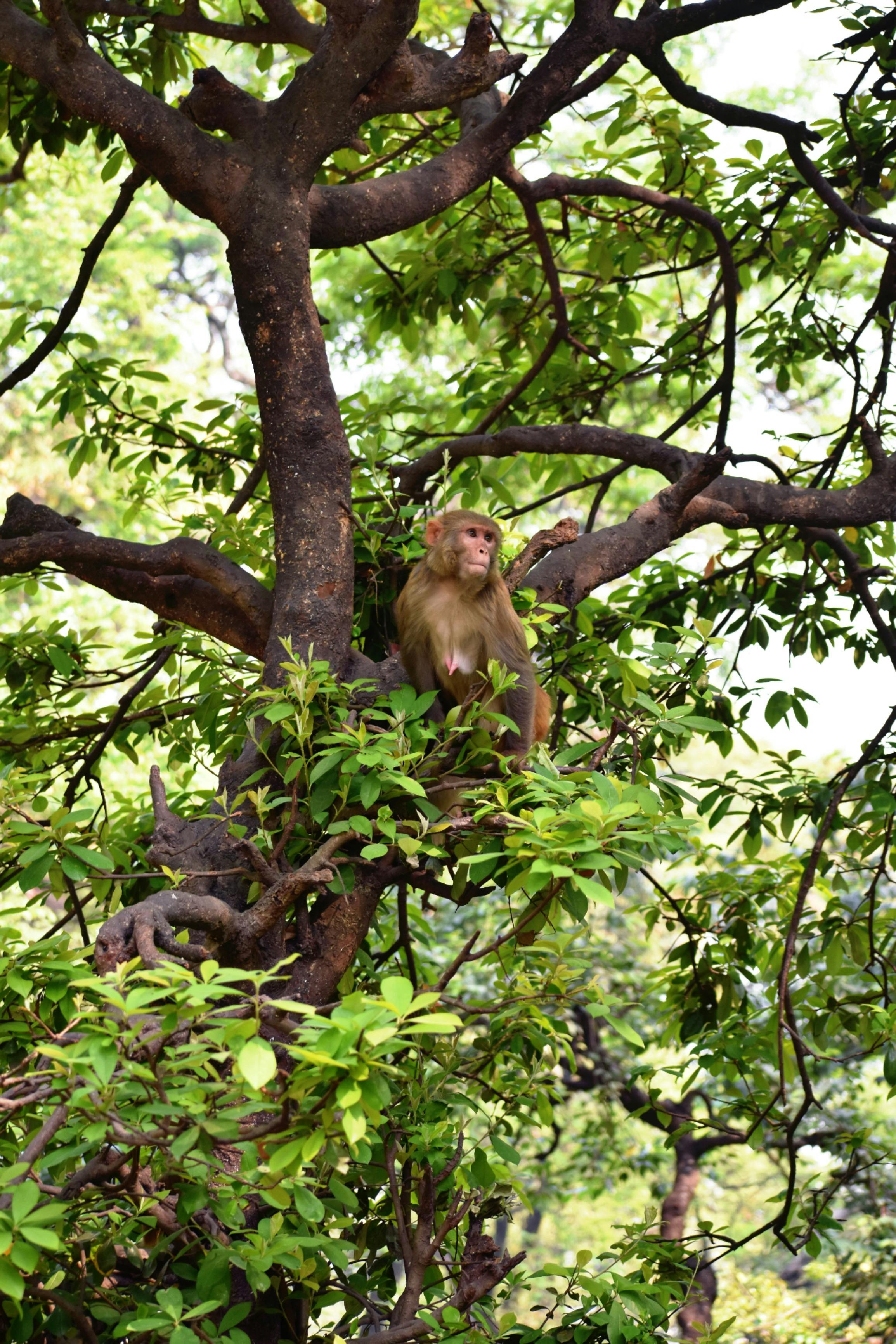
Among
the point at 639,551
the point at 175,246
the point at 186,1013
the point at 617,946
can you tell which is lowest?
the point at 186,1013

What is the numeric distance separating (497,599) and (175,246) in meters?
17.5

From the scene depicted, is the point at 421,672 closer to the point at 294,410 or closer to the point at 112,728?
the point at 294,410


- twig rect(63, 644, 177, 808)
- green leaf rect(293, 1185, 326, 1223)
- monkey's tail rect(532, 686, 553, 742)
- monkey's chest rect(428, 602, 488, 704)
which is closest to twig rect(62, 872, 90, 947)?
twig rect(63, 644, 177, 808)

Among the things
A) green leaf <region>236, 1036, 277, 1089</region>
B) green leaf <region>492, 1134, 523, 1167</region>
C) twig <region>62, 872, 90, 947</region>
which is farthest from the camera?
twig <region>62, 872, 90, 947</region>

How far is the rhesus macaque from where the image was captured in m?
3.24

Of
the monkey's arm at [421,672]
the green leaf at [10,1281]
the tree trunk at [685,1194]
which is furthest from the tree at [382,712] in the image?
the tree trunk at [685,1194]

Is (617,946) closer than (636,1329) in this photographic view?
No

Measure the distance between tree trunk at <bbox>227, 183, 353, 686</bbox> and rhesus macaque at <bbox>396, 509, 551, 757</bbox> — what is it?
47cm

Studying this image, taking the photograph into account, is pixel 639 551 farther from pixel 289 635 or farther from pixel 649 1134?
pixel 649 1134

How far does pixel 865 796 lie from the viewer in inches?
144

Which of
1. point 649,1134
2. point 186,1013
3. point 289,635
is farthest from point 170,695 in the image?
point 649,1134

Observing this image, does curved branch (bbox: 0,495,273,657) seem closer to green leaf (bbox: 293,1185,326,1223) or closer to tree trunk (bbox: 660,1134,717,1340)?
green leaf (bbox: 293,1185,326,1223)

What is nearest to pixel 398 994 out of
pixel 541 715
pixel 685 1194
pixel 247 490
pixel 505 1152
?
pixel 505 1152

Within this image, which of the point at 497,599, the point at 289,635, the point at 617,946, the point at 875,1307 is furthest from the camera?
the point at 617,946
